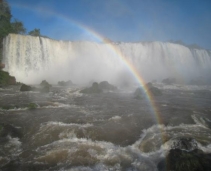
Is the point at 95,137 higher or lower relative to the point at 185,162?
lower

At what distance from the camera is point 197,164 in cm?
463

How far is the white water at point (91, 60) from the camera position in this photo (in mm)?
27078

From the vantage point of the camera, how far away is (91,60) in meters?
35.6

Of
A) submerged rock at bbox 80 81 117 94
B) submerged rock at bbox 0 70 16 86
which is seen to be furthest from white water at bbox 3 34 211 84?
submerged rock at bbox 80 81 117 94

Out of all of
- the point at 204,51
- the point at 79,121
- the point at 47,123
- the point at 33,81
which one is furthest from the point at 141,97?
the point at 204,51

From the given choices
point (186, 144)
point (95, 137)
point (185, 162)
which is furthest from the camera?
point (95, 137)

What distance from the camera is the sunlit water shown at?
5509mm

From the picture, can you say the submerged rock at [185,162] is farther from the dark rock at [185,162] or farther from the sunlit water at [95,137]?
the sunlit water at [95,137]

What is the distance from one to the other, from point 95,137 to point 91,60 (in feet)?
95.7

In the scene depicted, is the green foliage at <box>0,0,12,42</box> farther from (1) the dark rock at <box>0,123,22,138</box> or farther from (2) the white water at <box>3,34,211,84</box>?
(1) the dark rock at <box>0,123,22,138</box>

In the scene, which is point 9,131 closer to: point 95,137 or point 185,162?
point 95,137

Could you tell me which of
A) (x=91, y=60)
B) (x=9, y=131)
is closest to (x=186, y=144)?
(x=9, y=131)

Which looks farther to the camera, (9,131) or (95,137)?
(9,131)

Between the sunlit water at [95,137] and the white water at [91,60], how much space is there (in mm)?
18113
